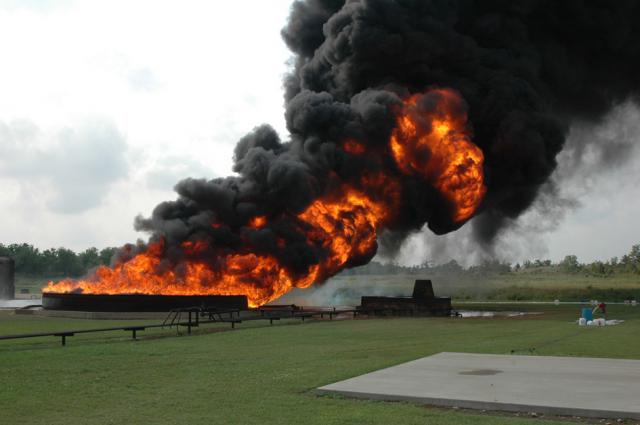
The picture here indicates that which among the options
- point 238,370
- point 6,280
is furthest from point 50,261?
point 238,370

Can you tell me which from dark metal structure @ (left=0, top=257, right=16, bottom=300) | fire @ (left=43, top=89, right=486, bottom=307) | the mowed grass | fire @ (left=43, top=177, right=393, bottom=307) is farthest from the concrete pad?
dark metal structure @ (left=0, top=257, right=16, bottom=300)

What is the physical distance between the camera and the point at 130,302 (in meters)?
34.9

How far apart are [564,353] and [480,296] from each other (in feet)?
176

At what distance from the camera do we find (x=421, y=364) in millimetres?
13336

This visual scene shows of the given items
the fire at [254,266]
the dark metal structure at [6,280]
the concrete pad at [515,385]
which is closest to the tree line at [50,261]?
the dark metal structure at [6,280]

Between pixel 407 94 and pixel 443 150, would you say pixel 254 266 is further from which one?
pixel 407 94

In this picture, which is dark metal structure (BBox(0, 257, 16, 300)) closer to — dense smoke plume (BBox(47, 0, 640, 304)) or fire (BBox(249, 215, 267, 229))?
dense smoke plume (BBox(47, 0, 640, 304))

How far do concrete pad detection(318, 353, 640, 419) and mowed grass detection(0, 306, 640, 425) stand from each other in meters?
0.41

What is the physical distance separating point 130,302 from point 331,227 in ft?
48.1

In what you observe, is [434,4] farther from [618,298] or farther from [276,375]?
[276,375]

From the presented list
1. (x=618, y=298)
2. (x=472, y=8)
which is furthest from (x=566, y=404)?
(x=618, y=298)

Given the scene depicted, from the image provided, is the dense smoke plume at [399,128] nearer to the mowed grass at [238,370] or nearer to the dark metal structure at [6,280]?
the mowed grass at [238,370]

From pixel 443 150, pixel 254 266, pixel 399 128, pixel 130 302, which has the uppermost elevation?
pixel 399 128

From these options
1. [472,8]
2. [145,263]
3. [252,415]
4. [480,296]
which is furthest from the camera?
[480,296]
